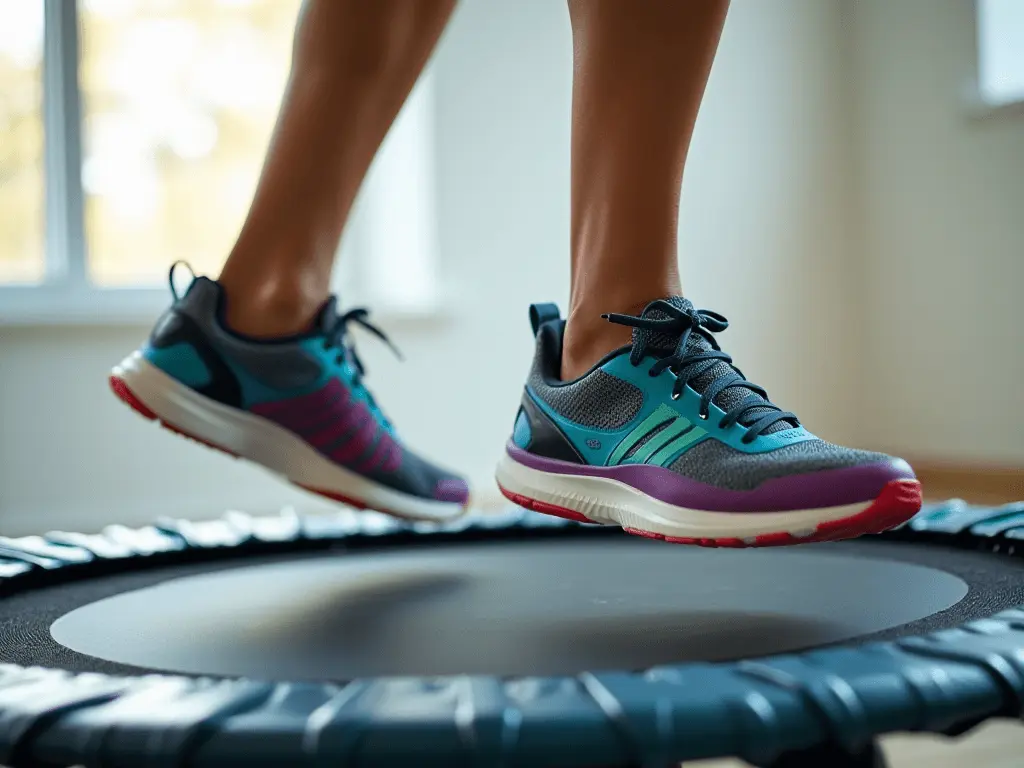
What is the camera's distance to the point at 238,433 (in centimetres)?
101

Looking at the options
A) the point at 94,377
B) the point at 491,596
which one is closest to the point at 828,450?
the point at 491,596

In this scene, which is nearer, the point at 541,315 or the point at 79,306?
the point at 541,315

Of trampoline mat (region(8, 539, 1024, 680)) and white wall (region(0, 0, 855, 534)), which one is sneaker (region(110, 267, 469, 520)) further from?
white wall (region(0, 0, 855, 534))

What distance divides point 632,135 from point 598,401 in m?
0.22

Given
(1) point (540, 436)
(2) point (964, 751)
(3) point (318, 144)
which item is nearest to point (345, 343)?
(3) point (318, 144)

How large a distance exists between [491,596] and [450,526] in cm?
45

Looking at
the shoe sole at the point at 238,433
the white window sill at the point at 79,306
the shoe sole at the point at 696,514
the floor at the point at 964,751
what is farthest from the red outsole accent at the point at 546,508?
the white window sill at the point at 79,306

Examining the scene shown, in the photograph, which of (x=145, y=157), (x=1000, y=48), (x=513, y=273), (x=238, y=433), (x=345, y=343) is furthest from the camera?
(x=513, y=273)

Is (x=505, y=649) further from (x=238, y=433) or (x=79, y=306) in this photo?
(x=79, y=306)

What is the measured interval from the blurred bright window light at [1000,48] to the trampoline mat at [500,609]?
8.84ft

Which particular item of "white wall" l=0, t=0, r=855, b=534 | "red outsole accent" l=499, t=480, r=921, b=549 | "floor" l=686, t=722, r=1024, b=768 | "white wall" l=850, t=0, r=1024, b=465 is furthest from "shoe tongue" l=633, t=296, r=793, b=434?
"white wall" l=850, t=0, r=1024, b=465

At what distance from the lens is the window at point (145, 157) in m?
2.96

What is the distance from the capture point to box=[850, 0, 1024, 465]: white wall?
3.33 m

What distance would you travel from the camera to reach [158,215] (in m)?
3.23
